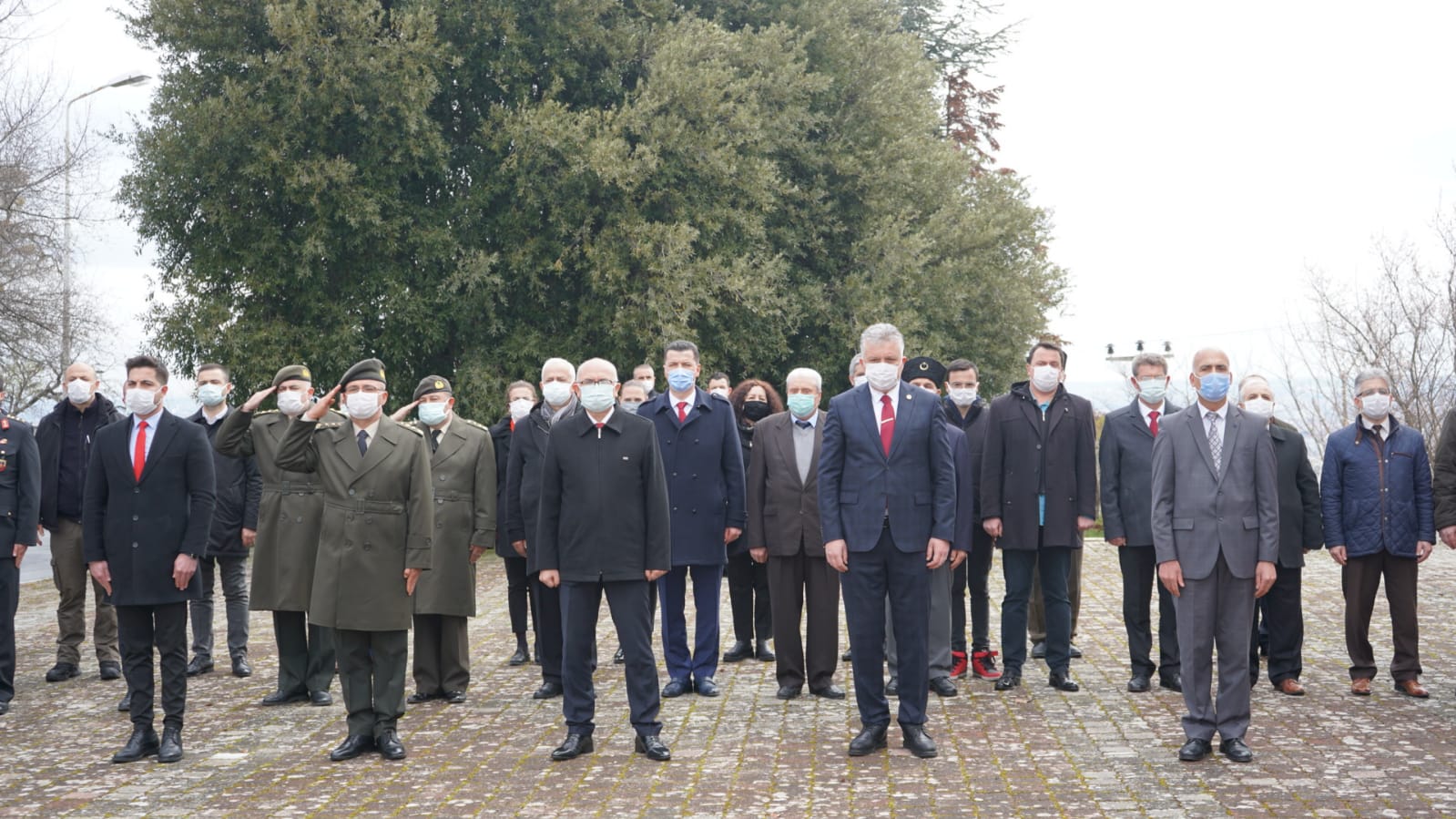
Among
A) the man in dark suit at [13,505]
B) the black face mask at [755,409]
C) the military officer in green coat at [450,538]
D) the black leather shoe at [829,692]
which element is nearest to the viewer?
the black leather shoe at [829,692]

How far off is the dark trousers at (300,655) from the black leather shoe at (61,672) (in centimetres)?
229

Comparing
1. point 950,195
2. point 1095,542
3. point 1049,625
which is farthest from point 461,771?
point 950,195

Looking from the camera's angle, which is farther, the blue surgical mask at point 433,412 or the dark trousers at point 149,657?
the blue surgical mask at point 433,412

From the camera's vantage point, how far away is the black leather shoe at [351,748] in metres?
7.85

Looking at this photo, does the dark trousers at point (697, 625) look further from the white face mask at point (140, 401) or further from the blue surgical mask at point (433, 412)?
the white face mask at point (140, 401)

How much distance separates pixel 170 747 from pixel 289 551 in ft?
6.04

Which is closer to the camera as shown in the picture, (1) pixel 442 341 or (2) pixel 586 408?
(2) pixel 586 408

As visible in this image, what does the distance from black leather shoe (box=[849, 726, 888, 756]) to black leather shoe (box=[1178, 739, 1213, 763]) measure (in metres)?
1.61

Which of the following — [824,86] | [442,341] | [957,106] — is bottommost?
[442,341]

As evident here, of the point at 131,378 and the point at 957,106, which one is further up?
the point at 957,106

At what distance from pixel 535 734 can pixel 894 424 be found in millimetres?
2869

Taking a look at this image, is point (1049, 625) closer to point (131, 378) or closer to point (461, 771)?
point (461, 771)

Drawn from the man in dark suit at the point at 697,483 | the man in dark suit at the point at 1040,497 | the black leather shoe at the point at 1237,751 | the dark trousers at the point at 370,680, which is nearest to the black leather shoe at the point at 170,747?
the dark trousers at the point at 370,680

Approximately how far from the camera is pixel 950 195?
1244 inches
